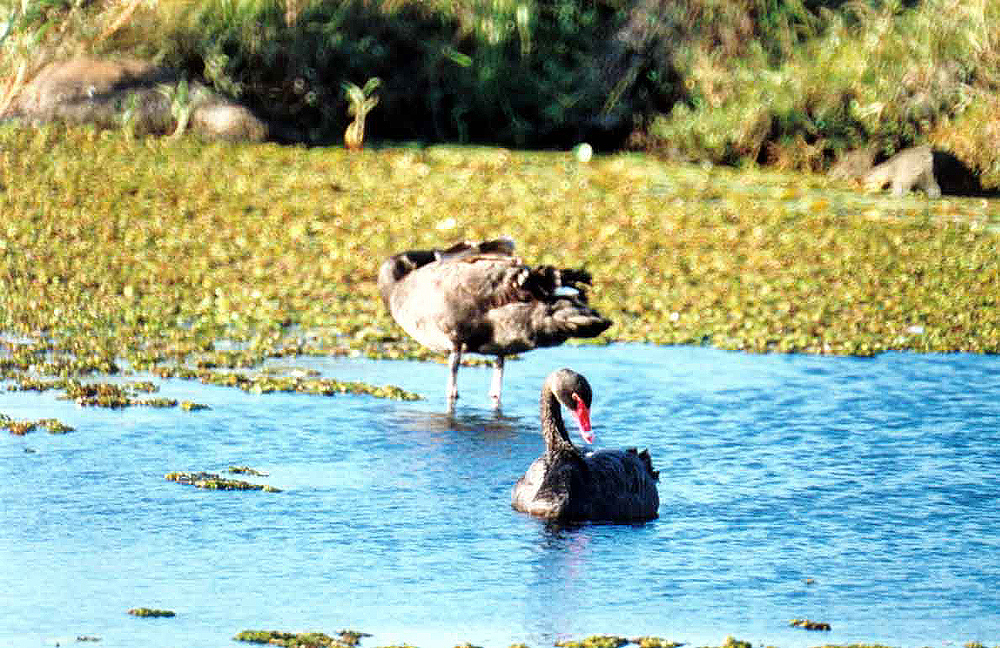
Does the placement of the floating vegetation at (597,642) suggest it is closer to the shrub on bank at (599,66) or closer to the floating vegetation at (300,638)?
→ the floating vegetation at (300,638)

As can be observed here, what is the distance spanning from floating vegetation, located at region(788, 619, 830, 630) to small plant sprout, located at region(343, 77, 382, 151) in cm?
1754

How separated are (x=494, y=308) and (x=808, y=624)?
4.86 meters

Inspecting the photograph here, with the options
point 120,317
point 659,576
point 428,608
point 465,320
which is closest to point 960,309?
point 465,320

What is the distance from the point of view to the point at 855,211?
21.2 m

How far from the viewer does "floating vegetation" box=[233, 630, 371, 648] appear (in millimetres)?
7273

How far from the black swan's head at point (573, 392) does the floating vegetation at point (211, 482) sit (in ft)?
5.09

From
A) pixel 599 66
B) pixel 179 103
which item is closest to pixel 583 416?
pixel 179 103

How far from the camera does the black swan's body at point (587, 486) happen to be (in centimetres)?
937

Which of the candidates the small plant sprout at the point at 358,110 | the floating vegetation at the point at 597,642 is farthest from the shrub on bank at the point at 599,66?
the floating vegetation at the point at 597,642

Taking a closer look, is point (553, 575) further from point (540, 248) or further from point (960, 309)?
point (540, 248)

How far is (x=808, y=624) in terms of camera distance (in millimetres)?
7758

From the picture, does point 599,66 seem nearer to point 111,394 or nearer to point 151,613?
point 111,394

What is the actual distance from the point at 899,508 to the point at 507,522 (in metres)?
2.14

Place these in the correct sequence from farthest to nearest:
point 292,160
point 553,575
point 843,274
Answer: point 292,160
point 843,274
point 553,575
